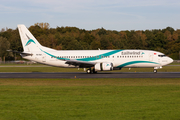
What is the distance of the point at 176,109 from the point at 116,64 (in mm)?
28753

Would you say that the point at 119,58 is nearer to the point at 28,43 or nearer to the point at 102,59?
the point at 102,59

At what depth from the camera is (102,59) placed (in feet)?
134

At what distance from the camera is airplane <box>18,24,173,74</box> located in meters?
40.3

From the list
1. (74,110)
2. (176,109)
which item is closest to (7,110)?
(74,110)

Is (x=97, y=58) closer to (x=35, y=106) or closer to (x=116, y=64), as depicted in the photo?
(x=116, y=64)

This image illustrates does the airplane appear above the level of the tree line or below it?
below

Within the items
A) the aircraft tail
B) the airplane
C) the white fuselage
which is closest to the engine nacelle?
the airplane

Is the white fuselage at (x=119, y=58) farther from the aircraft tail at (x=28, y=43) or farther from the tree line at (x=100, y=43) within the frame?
the tree line at (x=100, y=43)

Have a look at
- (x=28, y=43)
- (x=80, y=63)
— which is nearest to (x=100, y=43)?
(x=28, y=43)

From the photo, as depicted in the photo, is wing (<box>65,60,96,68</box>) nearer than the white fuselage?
Yes

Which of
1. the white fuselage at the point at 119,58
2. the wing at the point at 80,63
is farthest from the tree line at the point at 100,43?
the wing at the point at 80,63

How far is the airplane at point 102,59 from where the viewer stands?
40.3 meters

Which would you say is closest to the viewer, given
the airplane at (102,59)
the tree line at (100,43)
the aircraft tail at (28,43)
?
the airplane at (102,59)

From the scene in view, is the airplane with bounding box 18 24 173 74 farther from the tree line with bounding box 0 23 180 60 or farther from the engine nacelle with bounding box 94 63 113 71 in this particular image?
the tree line with bounding box 0 23 180 60
